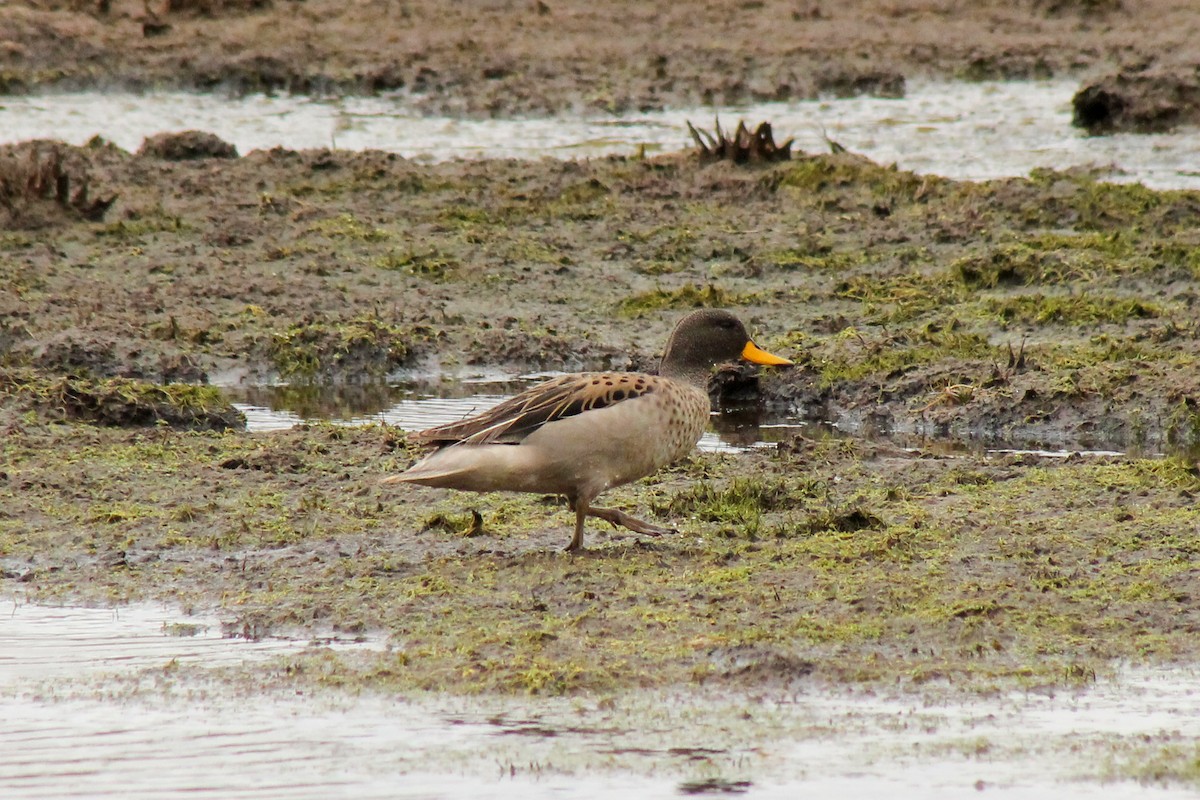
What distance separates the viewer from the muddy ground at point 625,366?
648cm

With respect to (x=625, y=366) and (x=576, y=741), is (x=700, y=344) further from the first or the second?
(x=625, y=366)

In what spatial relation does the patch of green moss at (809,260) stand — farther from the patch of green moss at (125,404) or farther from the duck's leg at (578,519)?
the duck's leg at (578,519)

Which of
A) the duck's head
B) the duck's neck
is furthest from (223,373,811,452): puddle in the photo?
the duck's neck

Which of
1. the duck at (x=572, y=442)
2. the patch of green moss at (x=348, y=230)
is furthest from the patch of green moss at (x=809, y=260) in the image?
the duck at (x=572, y=442)

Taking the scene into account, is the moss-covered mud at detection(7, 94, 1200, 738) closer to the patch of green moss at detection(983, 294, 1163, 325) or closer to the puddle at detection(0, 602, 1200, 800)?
the patch of green moss at detection(983, 294, 1163, 325)

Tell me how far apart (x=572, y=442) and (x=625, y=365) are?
4225mm

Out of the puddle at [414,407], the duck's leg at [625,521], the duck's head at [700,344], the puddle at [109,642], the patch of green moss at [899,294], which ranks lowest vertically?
the puddle at [414,407]

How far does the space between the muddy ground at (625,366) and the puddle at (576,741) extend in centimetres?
20

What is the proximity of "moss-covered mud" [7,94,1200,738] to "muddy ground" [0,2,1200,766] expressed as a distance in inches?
0.9

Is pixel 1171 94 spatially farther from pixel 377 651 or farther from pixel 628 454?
pixel 377 651

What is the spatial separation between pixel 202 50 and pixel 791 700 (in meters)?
19.5

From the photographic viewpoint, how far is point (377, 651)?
6352 mm

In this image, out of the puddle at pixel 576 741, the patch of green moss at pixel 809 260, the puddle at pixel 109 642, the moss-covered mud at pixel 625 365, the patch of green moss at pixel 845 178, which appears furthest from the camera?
the patch of green moss at pixel 845 178

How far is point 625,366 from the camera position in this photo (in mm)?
11359
